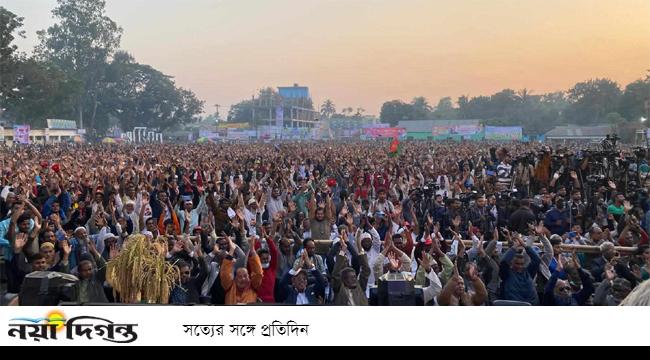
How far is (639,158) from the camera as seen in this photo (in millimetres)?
11391

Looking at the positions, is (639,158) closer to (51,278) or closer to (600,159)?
(600,159)

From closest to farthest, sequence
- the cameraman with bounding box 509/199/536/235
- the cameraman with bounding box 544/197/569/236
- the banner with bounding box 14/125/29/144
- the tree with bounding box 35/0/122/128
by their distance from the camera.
Answer: 1. the cameraman with bounding box 509/199/536/235
2. the cameraman with bounding box 544/197/569/236
3. the tree with bounding box 35/0/122/128
4. the banner with bounding box 14/125/29/144

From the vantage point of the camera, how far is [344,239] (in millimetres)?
7023

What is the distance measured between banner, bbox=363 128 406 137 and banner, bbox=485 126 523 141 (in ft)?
20.6

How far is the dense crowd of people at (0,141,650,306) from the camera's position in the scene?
227 inches

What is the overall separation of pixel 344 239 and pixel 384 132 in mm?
38473

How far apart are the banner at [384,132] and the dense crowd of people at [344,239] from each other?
30.9 metres


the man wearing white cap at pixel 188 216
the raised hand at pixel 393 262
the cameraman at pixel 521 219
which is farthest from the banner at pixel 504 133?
the raised hand at pixel 393 262

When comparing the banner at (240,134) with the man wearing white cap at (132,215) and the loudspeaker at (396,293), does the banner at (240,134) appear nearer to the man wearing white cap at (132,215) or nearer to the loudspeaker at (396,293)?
the man wearing white cap at (132,215)

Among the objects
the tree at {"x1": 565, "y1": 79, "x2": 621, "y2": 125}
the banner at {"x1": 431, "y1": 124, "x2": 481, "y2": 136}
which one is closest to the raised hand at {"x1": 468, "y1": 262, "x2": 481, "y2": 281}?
the tree at {"x1": 565, "y1": 79, "x2": 621, "y2": 125}

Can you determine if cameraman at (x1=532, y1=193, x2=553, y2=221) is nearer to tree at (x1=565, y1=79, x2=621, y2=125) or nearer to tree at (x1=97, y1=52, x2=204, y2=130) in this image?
tree at (x1=97, y1=52, x2=204, y2=130)

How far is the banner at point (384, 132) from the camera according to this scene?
42.9 m

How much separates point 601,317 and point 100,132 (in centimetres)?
3659
